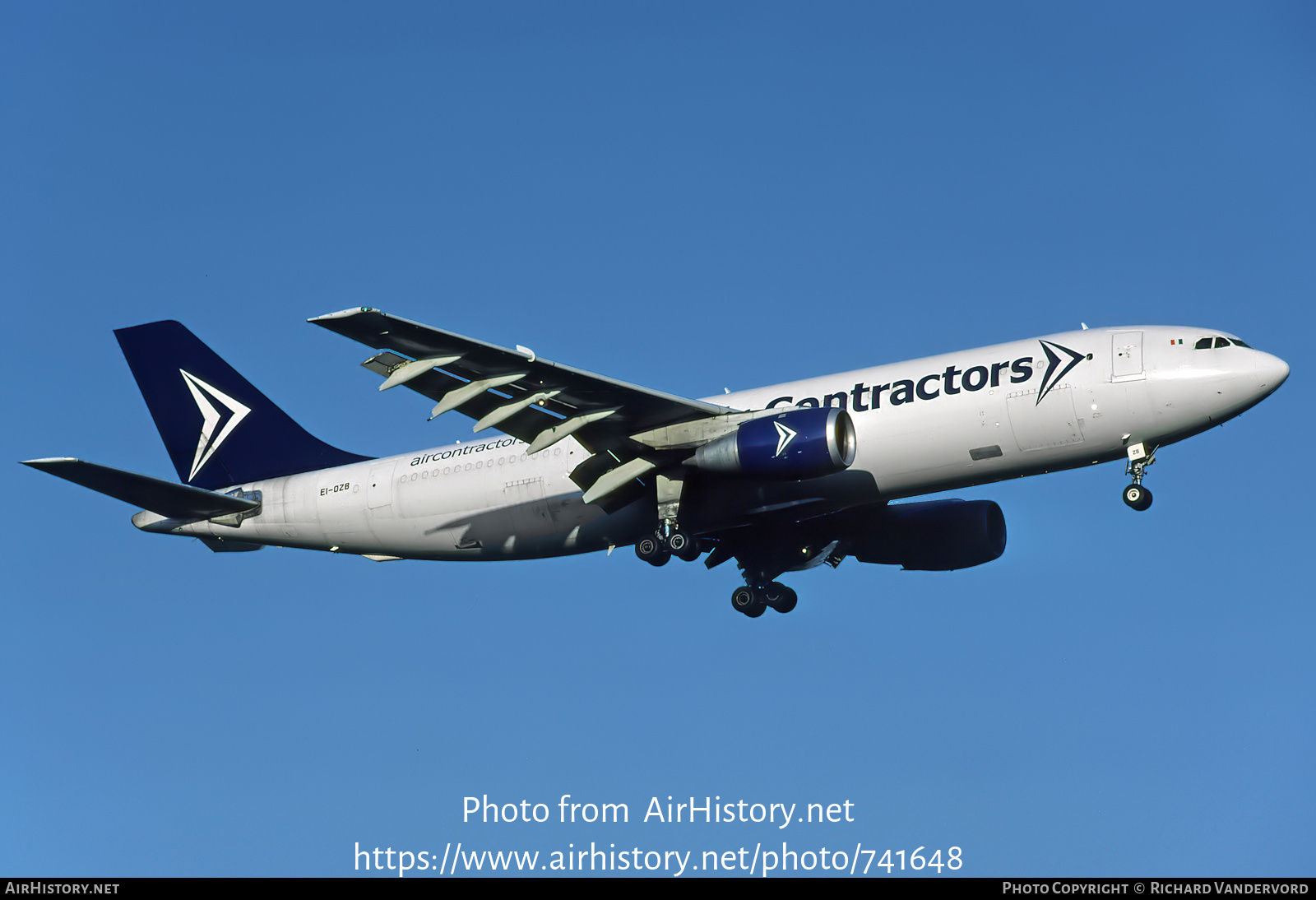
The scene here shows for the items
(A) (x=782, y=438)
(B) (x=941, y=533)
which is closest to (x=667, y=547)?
(A) (x=782, y=438)

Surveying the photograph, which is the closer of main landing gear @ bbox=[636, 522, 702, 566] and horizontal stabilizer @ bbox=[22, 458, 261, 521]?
horizontal stabilizer @ bbox=[22, 458, 261, 521]

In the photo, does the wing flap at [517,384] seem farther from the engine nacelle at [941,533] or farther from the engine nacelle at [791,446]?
the engine nacelle at [941,533]

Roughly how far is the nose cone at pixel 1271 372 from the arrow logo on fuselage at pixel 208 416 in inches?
1036

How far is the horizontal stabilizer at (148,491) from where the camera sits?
107 ft

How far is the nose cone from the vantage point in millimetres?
31172

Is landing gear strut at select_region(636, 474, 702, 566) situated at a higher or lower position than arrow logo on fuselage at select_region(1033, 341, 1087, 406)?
lower

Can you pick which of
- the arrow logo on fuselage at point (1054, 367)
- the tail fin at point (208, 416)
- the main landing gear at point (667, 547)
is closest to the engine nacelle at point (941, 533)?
the main landing gear at point (667, 547)

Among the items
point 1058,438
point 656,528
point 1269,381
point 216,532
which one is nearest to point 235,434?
point 216,532

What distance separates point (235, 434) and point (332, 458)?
3130mm

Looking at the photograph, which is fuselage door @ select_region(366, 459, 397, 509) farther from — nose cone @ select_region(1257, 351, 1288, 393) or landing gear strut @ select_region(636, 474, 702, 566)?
nose cone @ select_region(1257, 351, 1288, 393)

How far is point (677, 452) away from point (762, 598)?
21.5 feet

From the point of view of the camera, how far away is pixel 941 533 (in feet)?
129

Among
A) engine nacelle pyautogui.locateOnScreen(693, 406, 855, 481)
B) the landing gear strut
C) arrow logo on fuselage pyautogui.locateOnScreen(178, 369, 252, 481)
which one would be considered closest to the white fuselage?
the landing gear strut

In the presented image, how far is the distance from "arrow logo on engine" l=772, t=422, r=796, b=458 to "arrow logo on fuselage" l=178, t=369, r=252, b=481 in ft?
54.9
